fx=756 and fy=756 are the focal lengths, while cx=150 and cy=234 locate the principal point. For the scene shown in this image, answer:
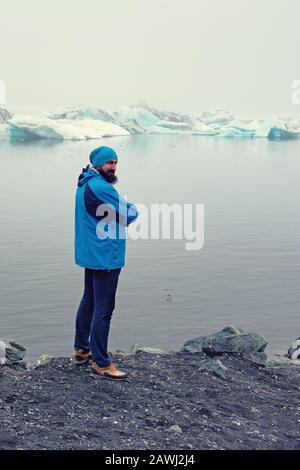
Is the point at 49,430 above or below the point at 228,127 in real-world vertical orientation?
below

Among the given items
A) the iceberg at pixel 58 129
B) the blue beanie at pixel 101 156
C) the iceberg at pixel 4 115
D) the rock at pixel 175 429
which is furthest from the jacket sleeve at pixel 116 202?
the iceberg at pixel 4 115

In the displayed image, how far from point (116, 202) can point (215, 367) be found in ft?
8.31

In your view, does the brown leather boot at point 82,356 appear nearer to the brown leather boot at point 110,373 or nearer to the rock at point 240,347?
the brown leather boot at point 110,373

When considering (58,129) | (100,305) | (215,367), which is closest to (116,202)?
(100,305)

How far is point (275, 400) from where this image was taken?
8.52m

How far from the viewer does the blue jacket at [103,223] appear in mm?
7895

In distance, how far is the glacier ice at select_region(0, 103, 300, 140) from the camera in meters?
91.0

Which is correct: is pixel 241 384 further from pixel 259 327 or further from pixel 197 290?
pixel 197 290

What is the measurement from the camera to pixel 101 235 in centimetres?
791

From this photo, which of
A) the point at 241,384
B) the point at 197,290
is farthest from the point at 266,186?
the point at 241,384

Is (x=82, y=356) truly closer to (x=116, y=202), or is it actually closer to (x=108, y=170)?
(x=116, y=202)

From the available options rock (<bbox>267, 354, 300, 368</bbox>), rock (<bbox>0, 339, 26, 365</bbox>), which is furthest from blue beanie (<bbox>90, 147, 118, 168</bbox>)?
rock (<bbox>267, 354, 300, 368</bbox>)

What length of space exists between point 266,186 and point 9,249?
94.2ft
